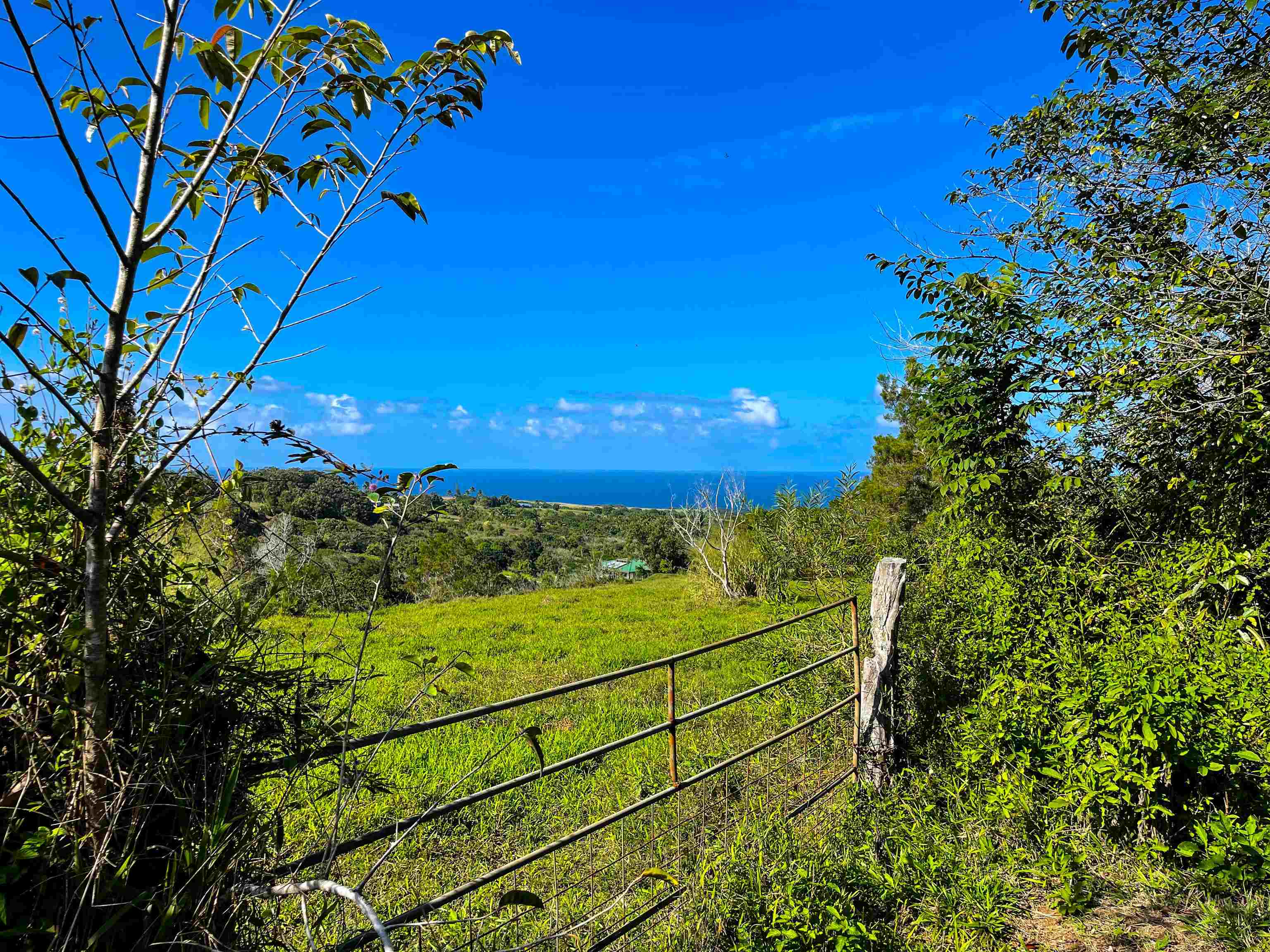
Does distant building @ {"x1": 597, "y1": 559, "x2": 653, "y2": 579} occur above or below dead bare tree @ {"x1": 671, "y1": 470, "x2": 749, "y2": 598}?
below

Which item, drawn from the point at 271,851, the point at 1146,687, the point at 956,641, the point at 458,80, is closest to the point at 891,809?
the point at 956,641

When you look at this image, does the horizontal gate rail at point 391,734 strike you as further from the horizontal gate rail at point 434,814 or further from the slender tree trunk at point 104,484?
the slender tree trunk at point 104,484

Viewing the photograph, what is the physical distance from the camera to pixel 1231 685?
333 centimetres

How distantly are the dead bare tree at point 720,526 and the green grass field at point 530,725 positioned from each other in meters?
2.99

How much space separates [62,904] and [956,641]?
4.84 meters

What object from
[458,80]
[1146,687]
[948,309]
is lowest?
[1146,687]

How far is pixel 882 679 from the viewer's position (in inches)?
171

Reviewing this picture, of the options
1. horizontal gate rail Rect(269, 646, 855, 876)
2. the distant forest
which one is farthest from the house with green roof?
horizontal gate rail Rect(269, 646, 855, 876)

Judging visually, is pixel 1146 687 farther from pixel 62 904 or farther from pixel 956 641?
pixel 62 904

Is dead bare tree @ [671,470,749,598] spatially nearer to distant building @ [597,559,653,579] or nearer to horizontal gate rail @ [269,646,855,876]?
distant building @ [597,559,653,579]

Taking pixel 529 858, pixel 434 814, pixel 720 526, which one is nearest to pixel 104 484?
pixel 434 814

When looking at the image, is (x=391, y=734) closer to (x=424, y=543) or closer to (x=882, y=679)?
(x=882, y=679)

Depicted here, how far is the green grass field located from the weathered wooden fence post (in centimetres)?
22

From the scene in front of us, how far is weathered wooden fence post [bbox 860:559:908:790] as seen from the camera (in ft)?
14.2
